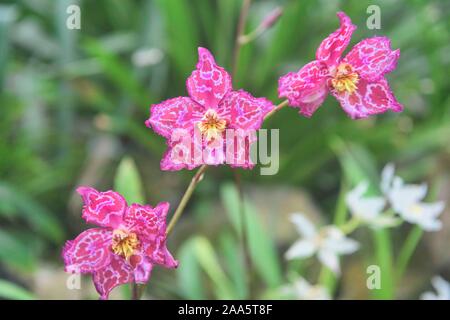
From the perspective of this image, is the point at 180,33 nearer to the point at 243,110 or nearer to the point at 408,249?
the point at 408,249

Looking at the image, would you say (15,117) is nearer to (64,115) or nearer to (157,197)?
(64,115)

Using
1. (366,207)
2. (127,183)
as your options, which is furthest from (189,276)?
(366,207)

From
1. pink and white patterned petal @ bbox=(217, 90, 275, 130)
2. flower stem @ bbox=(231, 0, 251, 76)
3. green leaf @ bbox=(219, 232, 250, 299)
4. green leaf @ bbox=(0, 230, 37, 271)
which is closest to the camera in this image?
pink and white patterned petal @ bbox=(217, 90, 275, 130)

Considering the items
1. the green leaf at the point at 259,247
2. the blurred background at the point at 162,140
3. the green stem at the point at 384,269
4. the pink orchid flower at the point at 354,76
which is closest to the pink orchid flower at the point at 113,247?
the pink orchid flower at the point at 354,76

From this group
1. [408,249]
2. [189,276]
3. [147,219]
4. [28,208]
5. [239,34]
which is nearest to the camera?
[147,219]

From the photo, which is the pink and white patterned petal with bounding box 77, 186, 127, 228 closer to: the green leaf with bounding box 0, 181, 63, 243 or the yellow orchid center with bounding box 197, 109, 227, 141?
the yellow orchid center with bounding box 197, 109, 227, 141

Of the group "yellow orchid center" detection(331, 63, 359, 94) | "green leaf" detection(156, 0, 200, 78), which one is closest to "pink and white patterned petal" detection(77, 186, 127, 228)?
"yellow orchid center" detection(331, 63, 359, 94)

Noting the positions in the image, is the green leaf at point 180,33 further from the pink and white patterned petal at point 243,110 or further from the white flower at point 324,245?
the pink and white patterned petal at point 243,110
